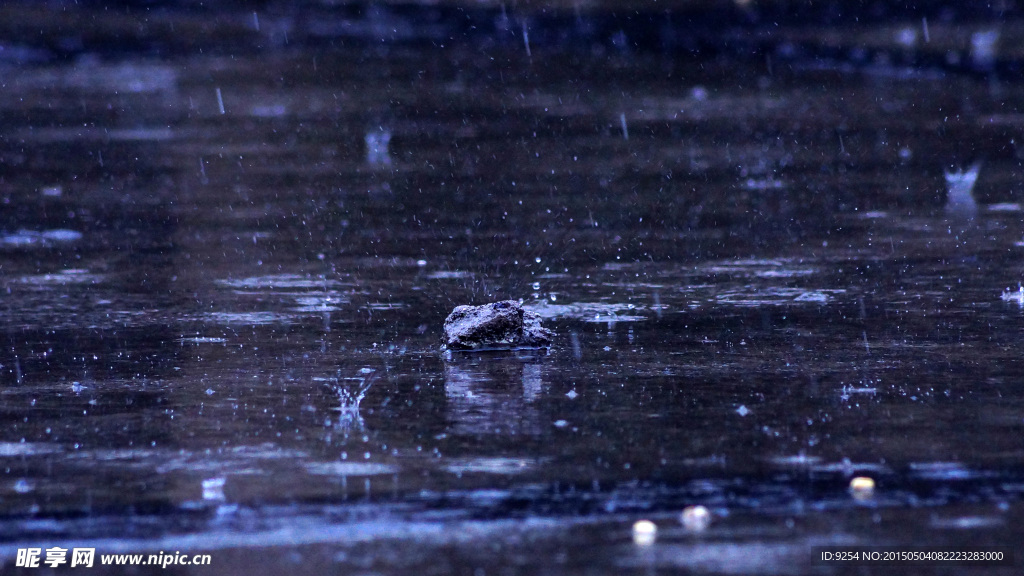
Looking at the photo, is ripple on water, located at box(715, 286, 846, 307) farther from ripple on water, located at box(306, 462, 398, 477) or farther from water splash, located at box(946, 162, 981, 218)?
ripple on water, located at box(306, 462, 398, 477)

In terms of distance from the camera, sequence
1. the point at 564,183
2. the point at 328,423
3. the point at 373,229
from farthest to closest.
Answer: the point at 564,183
the point at 373,229
the point at 328,423

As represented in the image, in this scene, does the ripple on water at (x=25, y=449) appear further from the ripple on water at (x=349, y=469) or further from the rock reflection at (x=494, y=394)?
the rock reflection at (x=494, y=394)

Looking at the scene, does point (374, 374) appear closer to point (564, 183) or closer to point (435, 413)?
point (435, 413)

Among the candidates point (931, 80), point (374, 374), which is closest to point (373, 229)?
point (374, 374)

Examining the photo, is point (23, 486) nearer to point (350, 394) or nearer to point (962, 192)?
point (350, 394)

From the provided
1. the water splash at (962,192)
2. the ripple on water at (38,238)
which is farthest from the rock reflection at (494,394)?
the water splash at (962,192)

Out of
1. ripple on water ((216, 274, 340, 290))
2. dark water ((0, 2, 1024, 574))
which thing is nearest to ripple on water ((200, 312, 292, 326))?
dark water ((0, 2, 1024, 574))

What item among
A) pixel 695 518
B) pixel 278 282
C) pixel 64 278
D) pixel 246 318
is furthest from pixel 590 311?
pixel 64 278
